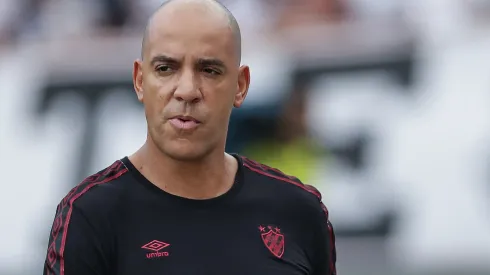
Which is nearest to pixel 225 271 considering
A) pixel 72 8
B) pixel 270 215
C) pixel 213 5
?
pixel 270 215

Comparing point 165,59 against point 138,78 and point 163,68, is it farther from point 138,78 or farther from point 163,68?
point 138,78

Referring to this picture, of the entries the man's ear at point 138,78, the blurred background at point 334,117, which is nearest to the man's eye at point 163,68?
the man's ear at point 138,78

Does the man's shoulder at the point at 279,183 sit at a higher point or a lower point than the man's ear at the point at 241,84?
lower

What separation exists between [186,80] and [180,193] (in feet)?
1.05

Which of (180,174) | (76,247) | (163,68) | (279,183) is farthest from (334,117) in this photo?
(76,247)

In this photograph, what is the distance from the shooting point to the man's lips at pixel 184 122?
2.58m

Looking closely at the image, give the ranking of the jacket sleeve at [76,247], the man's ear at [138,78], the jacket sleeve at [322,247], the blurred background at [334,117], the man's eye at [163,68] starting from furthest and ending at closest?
1. the blurred background at [334,117]
2. the jacket sleeve at [322,247]
3. the man's ear at [138,78]
4. the man's eye at [163,68]
5. the jacket sleeve at [76,247]

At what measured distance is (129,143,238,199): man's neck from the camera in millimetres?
2715

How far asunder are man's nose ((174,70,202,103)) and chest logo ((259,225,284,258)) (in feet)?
1.37

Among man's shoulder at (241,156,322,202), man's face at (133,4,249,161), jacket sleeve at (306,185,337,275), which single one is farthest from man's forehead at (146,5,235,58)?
jacket sleeve at (306,185,337,275)

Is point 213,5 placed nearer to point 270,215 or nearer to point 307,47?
point 270,215

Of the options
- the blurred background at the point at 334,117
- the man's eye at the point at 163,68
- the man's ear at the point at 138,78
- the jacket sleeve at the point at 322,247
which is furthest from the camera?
the blurred background at the point at 334,117

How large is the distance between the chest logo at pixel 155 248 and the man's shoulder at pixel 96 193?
14 centimetres

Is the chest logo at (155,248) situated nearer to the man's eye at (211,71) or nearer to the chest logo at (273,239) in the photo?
the chest logo at (273,239)
